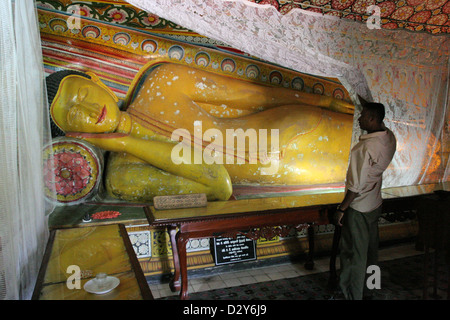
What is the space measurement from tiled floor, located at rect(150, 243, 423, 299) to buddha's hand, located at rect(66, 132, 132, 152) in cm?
125

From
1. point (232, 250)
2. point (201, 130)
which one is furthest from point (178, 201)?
point (201, 130)

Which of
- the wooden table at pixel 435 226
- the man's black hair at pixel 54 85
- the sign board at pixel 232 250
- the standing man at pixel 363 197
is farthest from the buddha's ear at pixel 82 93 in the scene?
the wooden table at pixel 435 226

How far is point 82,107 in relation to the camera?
2.94 metres

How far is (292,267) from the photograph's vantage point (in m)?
3.03

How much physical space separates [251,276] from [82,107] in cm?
207

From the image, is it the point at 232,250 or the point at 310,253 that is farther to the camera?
the point at 310,253

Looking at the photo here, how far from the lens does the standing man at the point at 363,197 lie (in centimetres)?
213

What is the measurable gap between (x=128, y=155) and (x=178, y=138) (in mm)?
506

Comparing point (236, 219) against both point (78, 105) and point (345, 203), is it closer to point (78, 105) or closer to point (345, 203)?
point (345, 203)

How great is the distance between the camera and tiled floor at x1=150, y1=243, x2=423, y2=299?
103 inches

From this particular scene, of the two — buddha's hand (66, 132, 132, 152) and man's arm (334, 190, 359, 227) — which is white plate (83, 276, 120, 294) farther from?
buddha's hand (66, 132, 132, 152)

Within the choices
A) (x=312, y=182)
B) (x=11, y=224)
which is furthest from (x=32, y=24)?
(x=312, y=182)

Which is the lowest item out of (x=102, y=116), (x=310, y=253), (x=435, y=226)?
(x=310, y=253)
